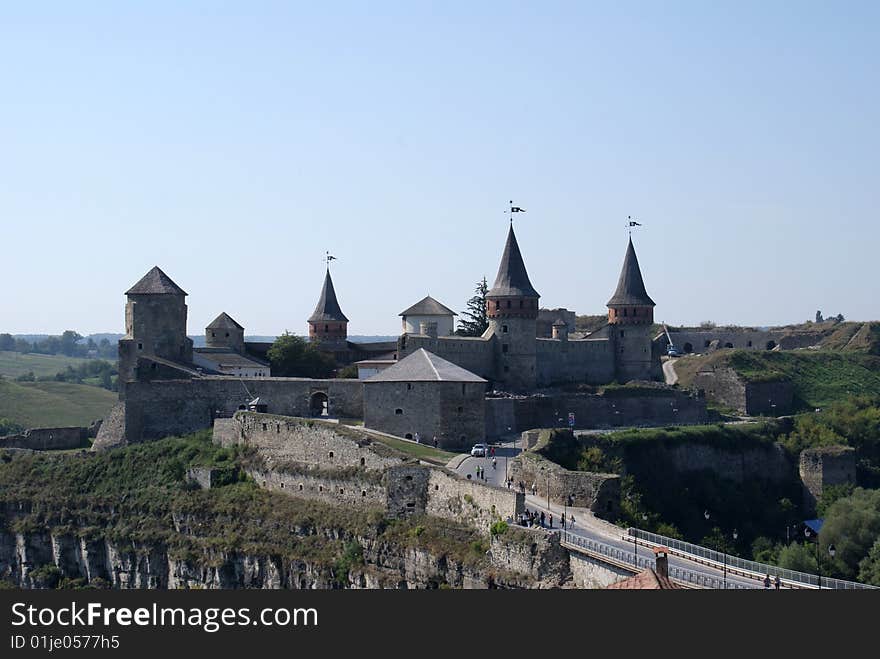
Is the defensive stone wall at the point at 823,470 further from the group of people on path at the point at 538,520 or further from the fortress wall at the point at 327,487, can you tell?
the group of people on path at the point at 538,520

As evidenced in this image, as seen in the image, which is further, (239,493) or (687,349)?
(687,349)

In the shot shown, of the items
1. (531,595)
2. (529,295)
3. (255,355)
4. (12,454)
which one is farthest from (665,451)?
(531,595)

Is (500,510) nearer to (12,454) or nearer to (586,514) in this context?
(586,514)

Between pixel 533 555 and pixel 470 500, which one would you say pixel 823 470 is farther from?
pixel 533 555

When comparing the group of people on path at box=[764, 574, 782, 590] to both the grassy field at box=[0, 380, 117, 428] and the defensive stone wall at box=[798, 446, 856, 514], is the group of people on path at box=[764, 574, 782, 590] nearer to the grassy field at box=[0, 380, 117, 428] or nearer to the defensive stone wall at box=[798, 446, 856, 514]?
the defensive stone wall at box=[798, 446, 856, 514]

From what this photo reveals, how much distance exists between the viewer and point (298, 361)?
6950cm

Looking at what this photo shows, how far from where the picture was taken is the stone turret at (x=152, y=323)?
65.4 m

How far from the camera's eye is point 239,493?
182 feet

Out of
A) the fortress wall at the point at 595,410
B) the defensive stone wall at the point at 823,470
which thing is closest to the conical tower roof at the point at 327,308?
the fortress wall at the point at 595,410

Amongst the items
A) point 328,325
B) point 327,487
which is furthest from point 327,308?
point 327,487

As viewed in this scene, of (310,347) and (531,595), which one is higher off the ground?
(310,347)

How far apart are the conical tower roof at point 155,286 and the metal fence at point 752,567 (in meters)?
29.9

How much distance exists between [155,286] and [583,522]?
2833cm

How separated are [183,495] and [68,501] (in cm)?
560
